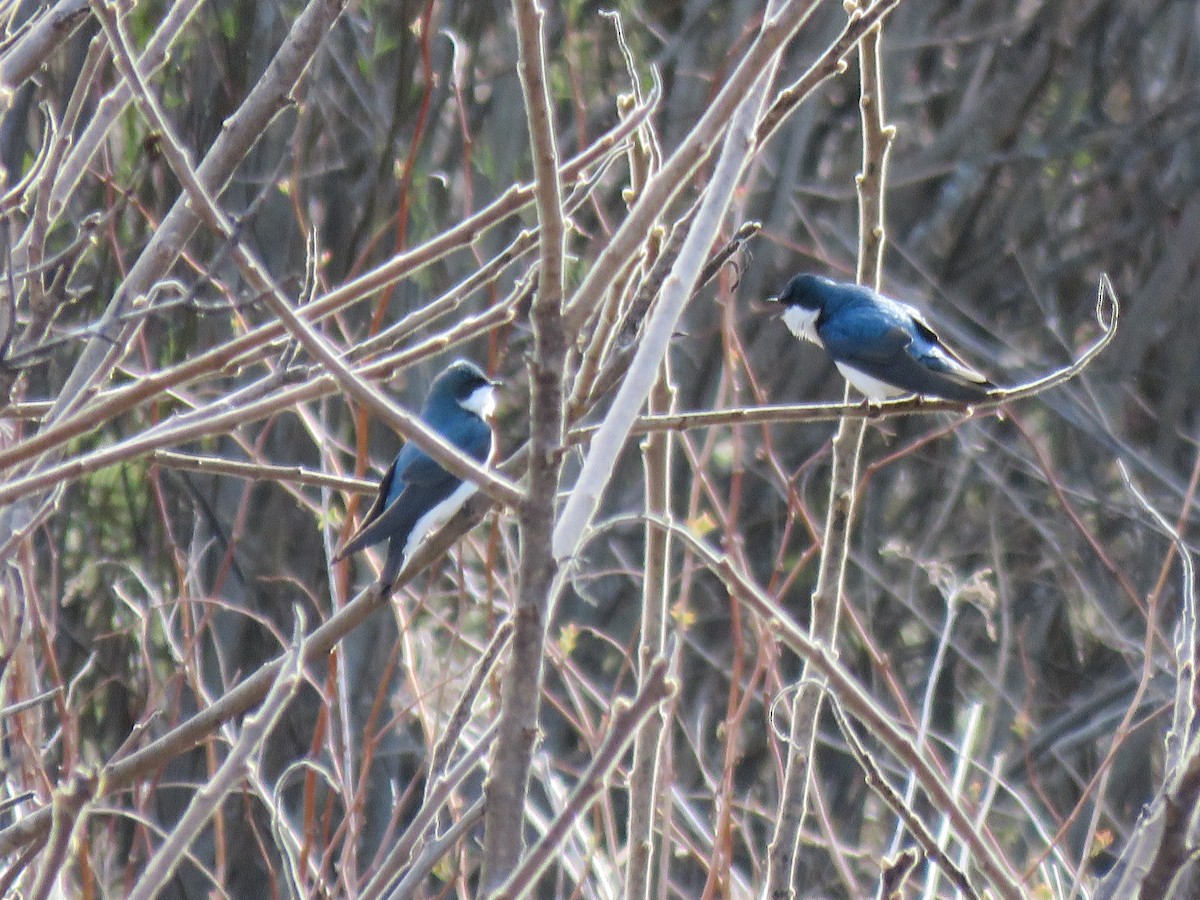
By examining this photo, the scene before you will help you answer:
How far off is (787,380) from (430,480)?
13.0 ft

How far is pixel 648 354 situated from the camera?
5.15ft

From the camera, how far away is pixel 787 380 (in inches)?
313

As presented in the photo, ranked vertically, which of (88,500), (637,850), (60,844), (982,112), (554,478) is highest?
(554,478)

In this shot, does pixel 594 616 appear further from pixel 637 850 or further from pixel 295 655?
pixel 295 655

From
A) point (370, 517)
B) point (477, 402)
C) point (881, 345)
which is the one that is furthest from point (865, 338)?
point (370, 517)

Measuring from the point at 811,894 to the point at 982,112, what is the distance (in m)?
3.76

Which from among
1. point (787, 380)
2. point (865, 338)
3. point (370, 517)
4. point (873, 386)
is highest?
point (370, 517)

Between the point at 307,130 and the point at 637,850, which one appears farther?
the point at 307,130

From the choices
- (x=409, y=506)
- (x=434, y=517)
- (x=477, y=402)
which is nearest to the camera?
(x=409, y=506)

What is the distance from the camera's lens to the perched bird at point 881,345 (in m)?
4.51

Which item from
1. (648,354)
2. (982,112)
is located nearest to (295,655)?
(648,354)

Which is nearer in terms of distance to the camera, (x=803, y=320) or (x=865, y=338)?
(x=865, y=338)

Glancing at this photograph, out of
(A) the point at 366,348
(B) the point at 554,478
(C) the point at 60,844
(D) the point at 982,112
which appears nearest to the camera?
(C) the point at 60,844

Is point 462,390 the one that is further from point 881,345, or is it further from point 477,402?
point 881,345
